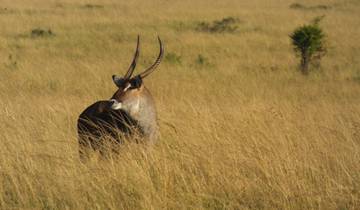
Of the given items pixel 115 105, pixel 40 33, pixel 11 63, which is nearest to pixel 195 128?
pixel 115 105

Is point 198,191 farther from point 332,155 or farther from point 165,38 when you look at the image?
point 165,38

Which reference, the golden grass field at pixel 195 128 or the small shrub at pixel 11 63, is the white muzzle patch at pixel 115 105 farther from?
the small shrub at pixel 11 63

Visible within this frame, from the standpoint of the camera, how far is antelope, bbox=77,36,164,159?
5047mm

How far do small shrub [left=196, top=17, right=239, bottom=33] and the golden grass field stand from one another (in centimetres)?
233

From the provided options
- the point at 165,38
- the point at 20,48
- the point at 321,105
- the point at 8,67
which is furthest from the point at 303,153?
the point at 165,38

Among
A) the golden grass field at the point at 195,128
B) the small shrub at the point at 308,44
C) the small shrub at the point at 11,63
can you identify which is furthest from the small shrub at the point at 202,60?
the small shrub at the point at 11,63

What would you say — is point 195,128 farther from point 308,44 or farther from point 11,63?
point 308,44

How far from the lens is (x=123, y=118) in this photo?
519 cm

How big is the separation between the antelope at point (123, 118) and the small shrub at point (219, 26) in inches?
541

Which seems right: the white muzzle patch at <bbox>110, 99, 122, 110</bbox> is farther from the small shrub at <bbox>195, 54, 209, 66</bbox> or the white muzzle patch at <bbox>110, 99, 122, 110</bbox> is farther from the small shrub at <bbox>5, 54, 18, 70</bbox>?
the small shrub at <bbox>195, 54, 209, 66</bbox>

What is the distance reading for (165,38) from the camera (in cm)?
1753

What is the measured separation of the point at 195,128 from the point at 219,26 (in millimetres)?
14000

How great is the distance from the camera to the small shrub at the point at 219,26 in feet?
62.8

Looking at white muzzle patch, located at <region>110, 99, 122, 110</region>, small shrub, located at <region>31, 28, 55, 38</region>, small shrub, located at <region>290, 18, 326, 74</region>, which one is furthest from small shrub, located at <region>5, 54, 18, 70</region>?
white muzzle patch, located at <region>110, 99, 122, 110</region>
